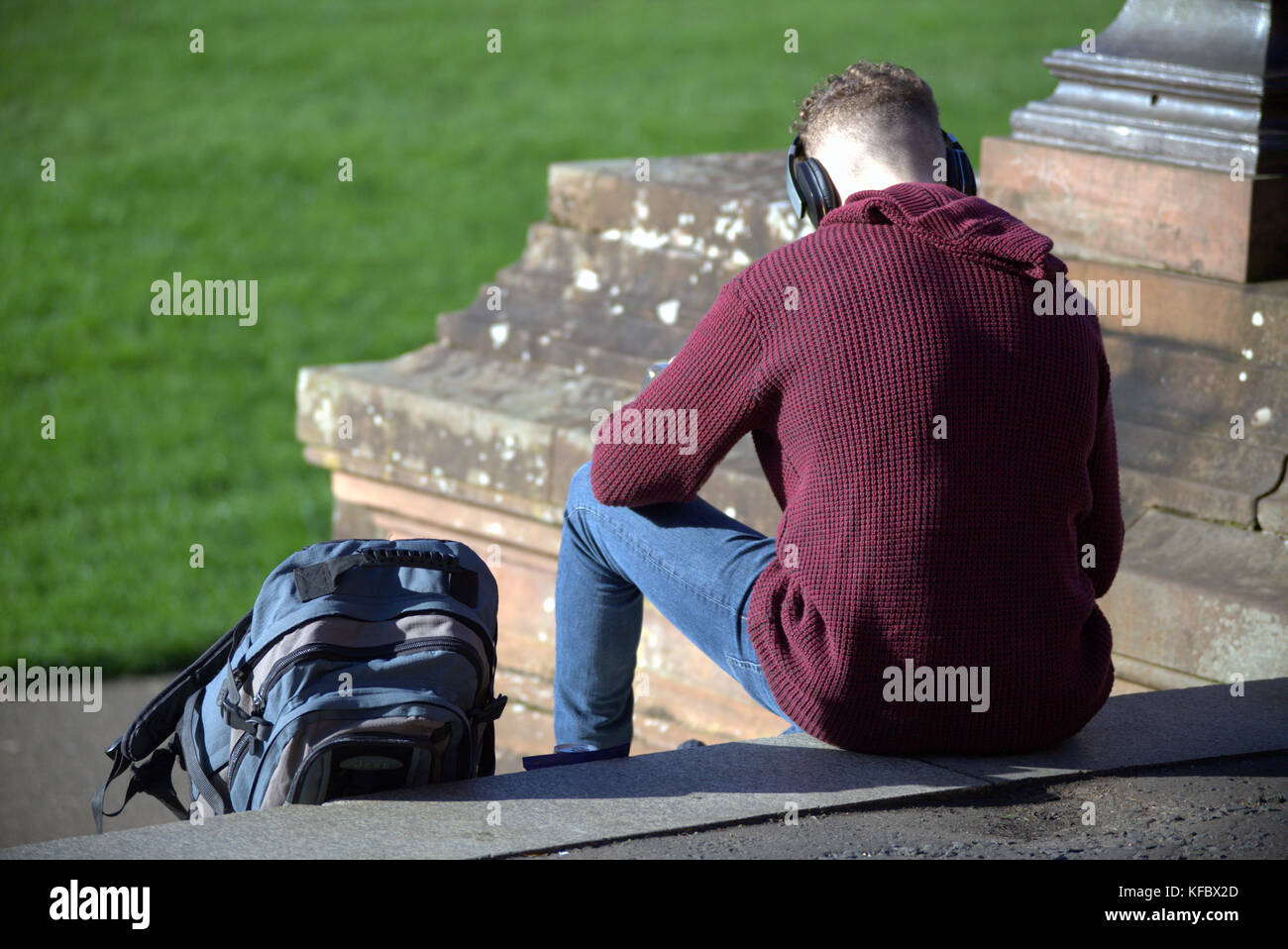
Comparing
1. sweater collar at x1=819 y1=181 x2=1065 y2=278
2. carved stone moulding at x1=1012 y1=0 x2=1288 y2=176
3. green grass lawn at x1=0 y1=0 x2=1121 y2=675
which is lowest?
green grass lawn at x1=0 y1=0 x2=1121 y2=675

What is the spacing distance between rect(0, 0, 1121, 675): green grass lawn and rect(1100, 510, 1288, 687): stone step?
468cm

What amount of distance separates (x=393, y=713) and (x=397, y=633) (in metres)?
0.19

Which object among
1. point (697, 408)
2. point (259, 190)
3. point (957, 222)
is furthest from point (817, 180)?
point (259, 190)

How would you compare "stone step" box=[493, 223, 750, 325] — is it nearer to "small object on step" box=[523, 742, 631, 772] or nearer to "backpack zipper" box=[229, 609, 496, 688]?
"small object on step" box=[523, 742, 631, 772]

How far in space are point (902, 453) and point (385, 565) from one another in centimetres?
92

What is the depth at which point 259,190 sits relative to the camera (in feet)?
49.2

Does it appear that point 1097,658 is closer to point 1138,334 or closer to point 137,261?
point 1138,334

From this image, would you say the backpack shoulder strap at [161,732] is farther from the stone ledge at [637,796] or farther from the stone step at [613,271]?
the stone step at [613,271]

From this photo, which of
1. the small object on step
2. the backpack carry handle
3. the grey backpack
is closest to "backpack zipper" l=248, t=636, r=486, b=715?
the grey backpack

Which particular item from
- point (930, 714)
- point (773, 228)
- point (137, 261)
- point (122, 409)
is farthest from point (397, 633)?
point (137, 261)

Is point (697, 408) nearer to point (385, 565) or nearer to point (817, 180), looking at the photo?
point (817, 180)

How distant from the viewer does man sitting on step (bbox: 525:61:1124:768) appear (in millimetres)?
2609

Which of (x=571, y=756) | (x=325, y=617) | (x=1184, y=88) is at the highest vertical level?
(x=1184, y=88)
